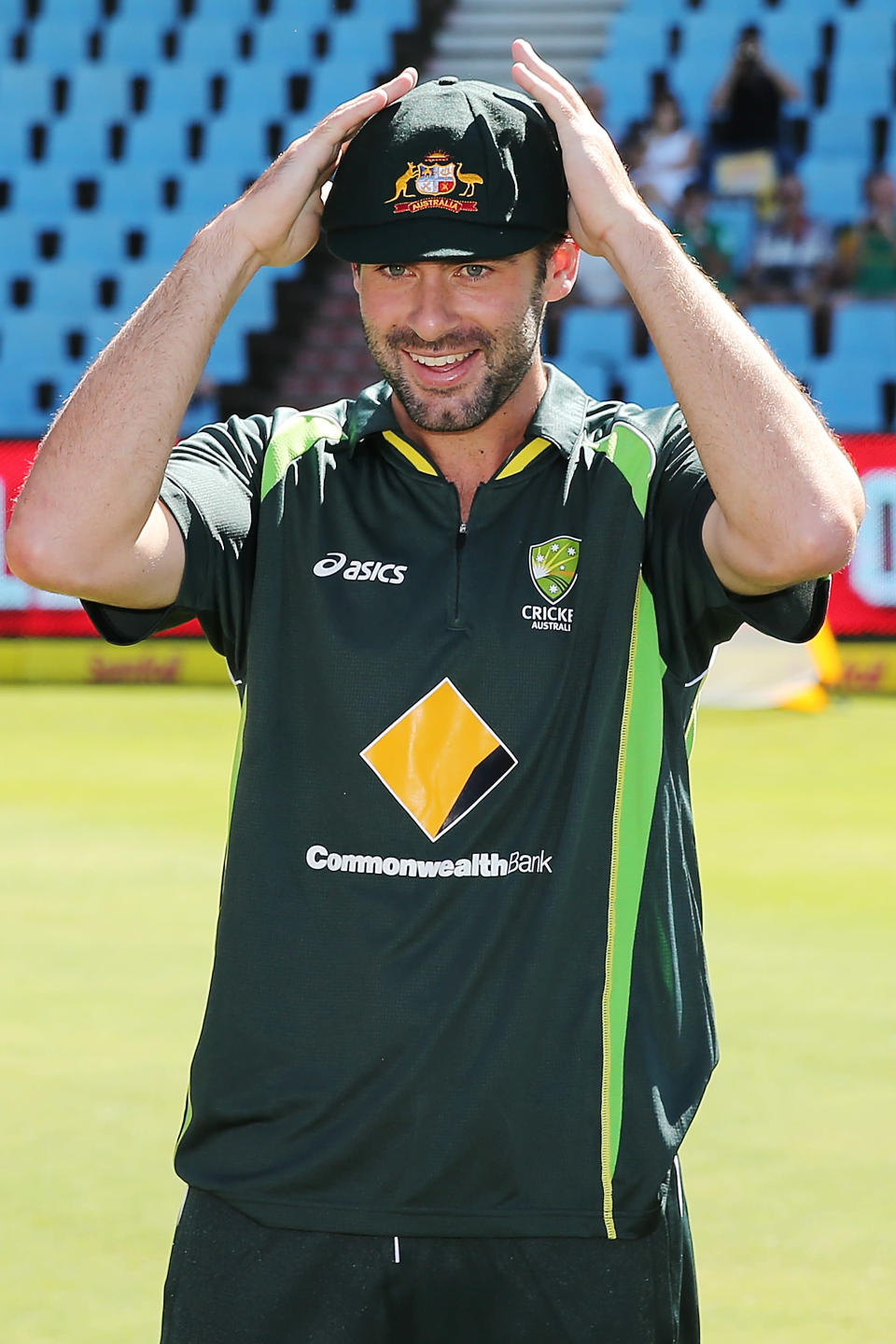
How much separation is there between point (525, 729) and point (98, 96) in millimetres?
20393

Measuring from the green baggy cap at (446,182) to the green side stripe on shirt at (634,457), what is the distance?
0.99 feet

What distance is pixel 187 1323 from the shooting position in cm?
260

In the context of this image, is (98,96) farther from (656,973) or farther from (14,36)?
A: (656,973)

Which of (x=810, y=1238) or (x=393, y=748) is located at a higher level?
(x=393, y=748)

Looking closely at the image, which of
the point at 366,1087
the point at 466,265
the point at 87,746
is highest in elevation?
the point at 466,265

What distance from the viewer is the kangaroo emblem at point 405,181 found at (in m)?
2.74

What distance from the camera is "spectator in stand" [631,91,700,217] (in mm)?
17156

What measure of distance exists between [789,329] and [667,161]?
1856 mm

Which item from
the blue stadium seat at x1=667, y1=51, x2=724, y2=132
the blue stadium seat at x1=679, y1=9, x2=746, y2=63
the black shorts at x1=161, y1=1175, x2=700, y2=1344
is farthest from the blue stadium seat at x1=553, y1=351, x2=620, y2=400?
the black shorts at x1=161, y1=1175, x2=700, y2=1344

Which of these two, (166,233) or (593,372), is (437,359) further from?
(166,233)

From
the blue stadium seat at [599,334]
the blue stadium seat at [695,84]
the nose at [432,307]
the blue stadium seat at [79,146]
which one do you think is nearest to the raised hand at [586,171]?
the nose at [432,307]

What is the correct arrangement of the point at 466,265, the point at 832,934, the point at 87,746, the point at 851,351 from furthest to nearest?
1. the point at 851,351
2. the point at 87,746
3. the point at 832,934
4. the point at 466,265

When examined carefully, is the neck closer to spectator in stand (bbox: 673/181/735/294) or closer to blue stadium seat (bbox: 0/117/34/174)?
spectator in stand (bbox: 673/181/735/294)

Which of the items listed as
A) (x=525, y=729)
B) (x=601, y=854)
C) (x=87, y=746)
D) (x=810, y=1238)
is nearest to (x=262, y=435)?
(x=525, y=729)
